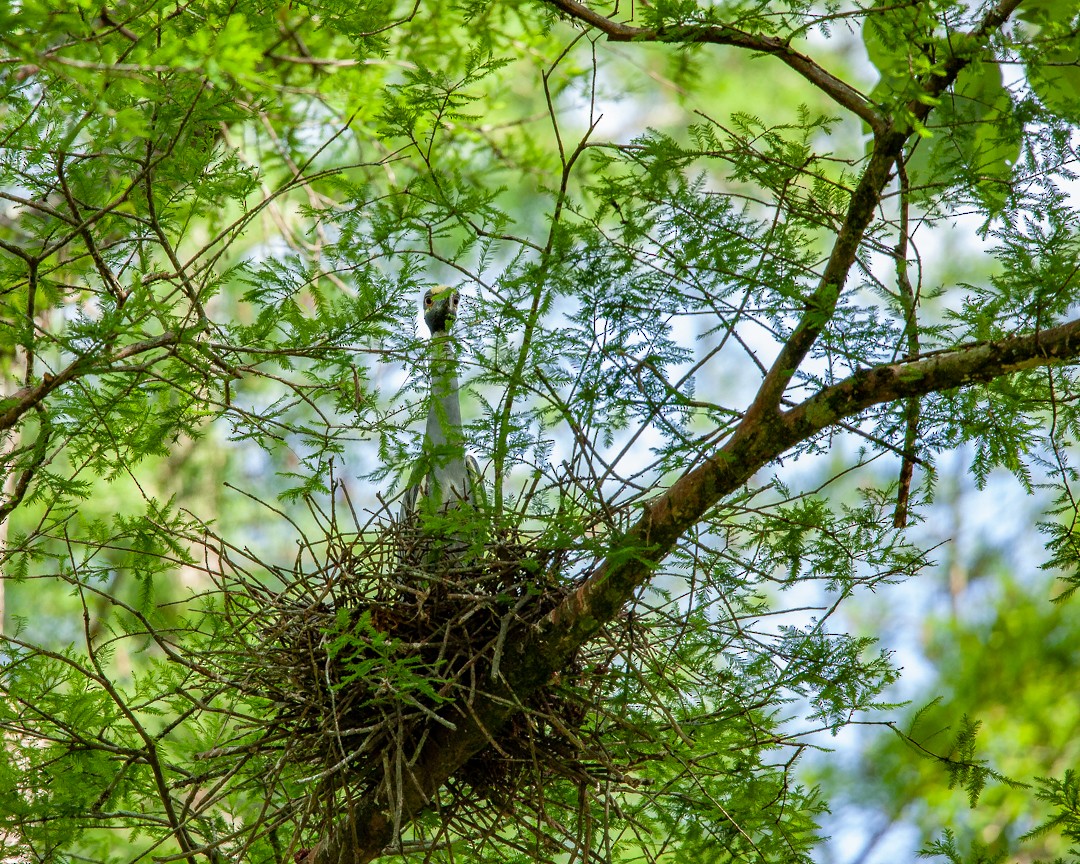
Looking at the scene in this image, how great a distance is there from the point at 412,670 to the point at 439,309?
1368 mm

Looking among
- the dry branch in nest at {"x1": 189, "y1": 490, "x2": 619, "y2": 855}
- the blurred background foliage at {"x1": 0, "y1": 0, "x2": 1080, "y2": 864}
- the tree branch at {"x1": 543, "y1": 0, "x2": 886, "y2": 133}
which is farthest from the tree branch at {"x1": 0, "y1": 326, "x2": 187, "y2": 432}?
the tree branch at {"x1": 543, "y1": 0, "x2": 886, "y2": 133}

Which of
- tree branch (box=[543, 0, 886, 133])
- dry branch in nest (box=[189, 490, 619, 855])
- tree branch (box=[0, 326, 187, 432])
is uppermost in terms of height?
tree branch (box=[543, 0, 886, 133])

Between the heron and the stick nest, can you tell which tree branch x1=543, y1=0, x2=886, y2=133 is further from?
the stick nest

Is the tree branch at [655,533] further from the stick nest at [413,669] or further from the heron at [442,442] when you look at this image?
the heron at [442,442]

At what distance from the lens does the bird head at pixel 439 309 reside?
11.7ft

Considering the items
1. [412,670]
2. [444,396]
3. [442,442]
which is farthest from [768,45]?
[412,670]

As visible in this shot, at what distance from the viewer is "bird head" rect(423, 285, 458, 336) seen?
11.7 ft

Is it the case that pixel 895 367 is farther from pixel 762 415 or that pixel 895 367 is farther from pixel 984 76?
pixel 984 76

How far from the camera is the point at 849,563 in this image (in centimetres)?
304

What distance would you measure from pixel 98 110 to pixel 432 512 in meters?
1.22

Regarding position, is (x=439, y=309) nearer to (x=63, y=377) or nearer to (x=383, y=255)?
(x=383, y=255)

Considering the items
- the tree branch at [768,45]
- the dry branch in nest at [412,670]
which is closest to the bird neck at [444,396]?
the dry branch in nest at [412,670]

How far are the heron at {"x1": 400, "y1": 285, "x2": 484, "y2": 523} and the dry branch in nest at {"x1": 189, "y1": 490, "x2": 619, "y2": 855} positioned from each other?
14cm

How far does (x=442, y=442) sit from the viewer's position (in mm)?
3406
